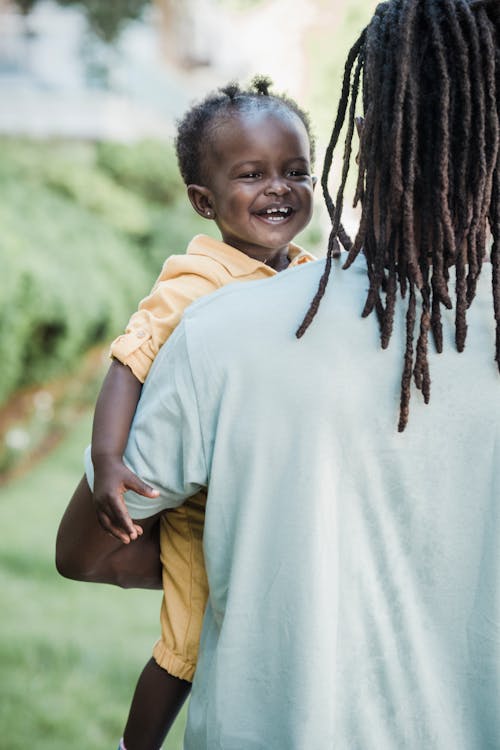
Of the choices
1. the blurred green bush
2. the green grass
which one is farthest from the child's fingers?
the blurred green bush

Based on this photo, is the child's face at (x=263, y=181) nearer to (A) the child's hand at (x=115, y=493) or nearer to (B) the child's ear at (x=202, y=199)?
(B) the child's ear at (x=202, y=199)

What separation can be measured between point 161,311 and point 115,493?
1.49 feet

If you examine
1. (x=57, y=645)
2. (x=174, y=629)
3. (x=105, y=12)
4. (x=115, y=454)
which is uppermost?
(x=105, y=12)

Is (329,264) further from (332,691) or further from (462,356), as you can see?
(332,691)

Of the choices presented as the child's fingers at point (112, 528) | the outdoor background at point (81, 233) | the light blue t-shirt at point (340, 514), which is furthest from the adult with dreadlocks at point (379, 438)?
the outdoor background at point (81, 233)

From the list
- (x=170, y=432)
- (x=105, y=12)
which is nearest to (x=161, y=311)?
(x=170, y=432)

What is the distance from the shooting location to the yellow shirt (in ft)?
6.27

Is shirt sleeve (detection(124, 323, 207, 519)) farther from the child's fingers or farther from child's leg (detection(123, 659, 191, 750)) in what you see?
child's leg (detection(123, 659, 191, 750))

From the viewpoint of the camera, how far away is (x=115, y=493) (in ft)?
5.48

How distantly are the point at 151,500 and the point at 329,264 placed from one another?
0.50 m

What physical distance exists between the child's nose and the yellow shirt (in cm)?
18

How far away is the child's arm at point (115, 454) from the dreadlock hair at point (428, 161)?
0.41 meters

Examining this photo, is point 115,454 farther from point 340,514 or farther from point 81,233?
point 81,233

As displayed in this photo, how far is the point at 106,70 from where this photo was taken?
12.9 metres
